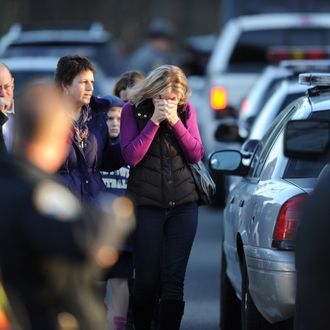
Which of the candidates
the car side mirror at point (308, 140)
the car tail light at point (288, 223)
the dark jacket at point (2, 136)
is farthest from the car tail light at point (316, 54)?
the car side mirror at point (308, 140)

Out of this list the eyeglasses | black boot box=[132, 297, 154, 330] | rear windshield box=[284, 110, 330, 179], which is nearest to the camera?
rear windshield box=[284, 110, 330, 179]

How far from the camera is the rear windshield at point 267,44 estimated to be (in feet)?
70.0

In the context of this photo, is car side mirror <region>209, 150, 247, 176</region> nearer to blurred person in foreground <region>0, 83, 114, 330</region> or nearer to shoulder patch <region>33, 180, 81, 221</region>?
blurred person in foreground <region>0, 83, 114, 330</region>

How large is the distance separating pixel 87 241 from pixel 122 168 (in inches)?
167

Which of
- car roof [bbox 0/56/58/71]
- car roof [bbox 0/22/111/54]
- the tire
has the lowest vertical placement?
the tire

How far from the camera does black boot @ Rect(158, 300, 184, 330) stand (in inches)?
348

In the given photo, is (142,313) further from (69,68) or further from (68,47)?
(68,47)

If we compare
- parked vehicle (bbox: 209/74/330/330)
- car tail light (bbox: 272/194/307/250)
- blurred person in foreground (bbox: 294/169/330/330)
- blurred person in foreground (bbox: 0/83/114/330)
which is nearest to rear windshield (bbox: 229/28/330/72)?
parked vehicle (bbox: 209/74/330/330)

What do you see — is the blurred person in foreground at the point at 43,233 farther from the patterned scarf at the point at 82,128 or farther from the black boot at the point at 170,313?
the black boot at the point at 170,313

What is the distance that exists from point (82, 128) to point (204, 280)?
4629mm

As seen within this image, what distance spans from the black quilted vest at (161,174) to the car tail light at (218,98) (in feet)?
36.4

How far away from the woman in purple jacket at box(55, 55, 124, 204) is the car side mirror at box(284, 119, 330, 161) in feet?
7.57

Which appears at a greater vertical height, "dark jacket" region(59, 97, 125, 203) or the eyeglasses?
the eyeglasses

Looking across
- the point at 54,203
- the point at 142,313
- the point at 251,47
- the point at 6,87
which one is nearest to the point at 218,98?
the point at 251,47
